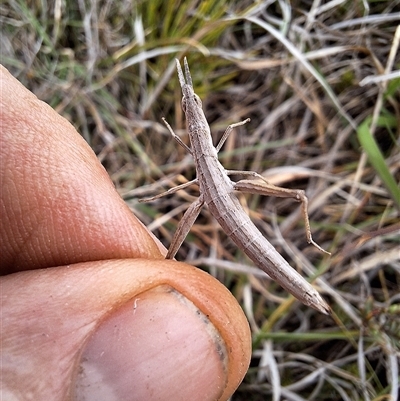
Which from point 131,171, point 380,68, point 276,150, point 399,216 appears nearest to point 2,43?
point 131,171

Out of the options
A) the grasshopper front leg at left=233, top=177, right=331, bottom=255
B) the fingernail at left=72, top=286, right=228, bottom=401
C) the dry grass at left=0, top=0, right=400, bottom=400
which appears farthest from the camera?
the dry grass at left=0, top=0, right=400, bottom=400

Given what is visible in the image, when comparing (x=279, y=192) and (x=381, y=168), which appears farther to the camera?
(x=381, y=168)

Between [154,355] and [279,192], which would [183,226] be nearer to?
[279,192]

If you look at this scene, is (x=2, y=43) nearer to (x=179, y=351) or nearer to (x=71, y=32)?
(x=71, y=32)

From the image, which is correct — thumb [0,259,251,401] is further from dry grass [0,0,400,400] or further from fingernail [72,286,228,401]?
dry grass [0,0,400,400]

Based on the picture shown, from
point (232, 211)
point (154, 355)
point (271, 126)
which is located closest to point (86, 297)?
point (154, 355)

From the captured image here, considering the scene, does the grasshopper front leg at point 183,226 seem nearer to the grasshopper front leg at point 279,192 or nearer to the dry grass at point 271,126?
the grasshopper front leg at point 279,192

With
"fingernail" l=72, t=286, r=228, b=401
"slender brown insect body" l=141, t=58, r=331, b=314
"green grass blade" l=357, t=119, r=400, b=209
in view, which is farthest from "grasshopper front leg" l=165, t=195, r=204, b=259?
"green grass blade" l=357, t=119, r=400, b=209
